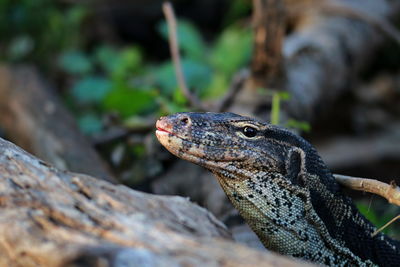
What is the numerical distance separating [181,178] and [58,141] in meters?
1.17

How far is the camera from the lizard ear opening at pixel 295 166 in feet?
11.1

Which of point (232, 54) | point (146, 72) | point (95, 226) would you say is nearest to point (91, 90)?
point (146, 72)

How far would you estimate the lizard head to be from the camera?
10.9 feet

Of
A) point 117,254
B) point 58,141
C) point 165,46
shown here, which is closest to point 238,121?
point 117,254

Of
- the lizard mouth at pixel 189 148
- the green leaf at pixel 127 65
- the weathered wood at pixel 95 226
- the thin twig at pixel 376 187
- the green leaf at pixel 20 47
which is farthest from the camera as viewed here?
the green leaf at pixel 20 47

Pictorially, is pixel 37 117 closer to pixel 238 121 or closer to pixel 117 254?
pixel 238 121

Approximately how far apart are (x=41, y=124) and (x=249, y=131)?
2875mm

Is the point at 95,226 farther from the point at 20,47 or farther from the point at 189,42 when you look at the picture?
the point at 20,47

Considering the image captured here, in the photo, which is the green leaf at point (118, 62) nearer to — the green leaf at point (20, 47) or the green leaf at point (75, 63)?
the green leaf at point (75, 63)

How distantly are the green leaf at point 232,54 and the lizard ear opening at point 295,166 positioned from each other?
3937mm

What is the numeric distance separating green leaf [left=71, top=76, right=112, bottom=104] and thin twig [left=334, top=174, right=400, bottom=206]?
4435 millimetres

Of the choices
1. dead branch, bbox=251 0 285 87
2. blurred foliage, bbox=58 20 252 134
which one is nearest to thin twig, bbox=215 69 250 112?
dead branch, bbox=251 0 285 87

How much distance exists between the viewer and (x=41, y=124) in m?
5.77

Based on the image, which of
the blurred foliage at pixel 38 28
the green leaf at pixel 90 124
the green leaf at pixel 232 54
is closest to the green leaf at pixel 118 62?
the blurred foliage at pixel 38 28
